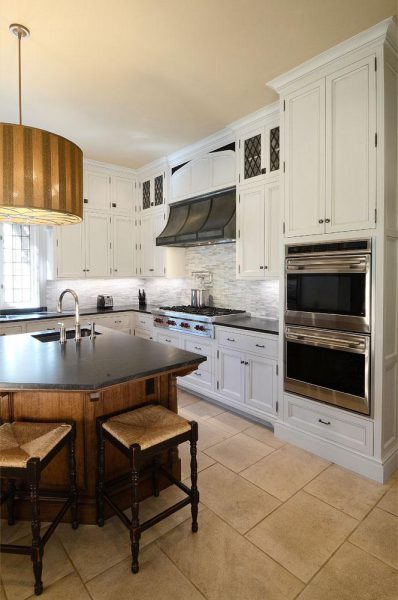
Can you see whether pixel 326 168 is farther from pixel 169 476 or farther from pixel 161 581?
pixel 161 581

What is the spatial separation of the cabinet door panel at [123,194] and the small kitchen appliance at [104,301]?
1370 millimetres

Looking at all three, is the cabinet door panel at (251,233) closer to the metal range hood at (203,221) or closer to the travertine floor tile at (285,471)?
the metal range hood at (203,221)

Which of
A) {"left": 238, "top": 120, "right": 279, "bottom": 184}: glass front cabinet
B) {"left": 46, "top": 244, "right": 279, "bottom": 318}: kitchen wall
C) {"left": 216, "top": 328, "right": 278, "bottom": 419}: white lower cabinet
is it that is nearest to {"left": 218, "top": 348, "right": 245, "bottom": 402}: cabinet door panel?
{"left": 216, "top": 328, "right": 278, "bottom": 419}: white lower cabinet

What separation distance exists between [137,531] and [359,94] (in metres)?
3.06

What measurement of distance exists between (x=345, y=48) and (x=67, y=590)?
145 inches

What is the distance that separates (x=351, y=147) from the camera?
244cm

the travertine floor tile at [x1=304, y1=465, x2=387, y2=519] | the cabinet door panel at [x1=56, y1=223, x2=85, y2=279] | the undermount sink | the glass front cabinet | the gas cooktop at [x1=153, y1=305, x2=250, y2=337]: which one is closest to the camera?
the travertine floor tile at [x1=304, y1=465, x2=387, y2=519]

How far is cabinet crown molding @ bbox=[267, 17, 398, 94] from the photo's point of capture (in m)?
2.23

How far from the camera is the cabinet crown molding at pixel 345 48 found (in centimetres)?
223

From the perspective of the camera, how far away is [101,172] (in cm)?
498

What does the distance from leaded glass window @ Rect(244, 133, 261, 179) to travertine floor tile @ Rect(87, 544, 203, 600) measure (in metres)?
3.33

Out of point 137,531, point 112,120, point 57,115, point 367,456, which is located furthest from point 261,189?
point 137,531

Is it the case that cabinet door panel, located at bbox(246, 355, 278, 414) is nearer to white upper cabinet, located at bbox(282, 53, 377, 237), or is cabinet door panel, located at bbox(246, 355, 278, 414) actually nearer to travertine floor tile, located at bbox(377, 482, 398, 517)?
travertine floor tile, located at bbox(377, 482, 398, 517)

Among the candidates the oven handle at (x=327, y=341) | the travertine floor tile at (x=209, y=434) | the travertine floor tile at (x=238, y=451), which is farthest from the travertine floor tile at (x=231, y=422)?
the oven handle at (x=327, y=341)
